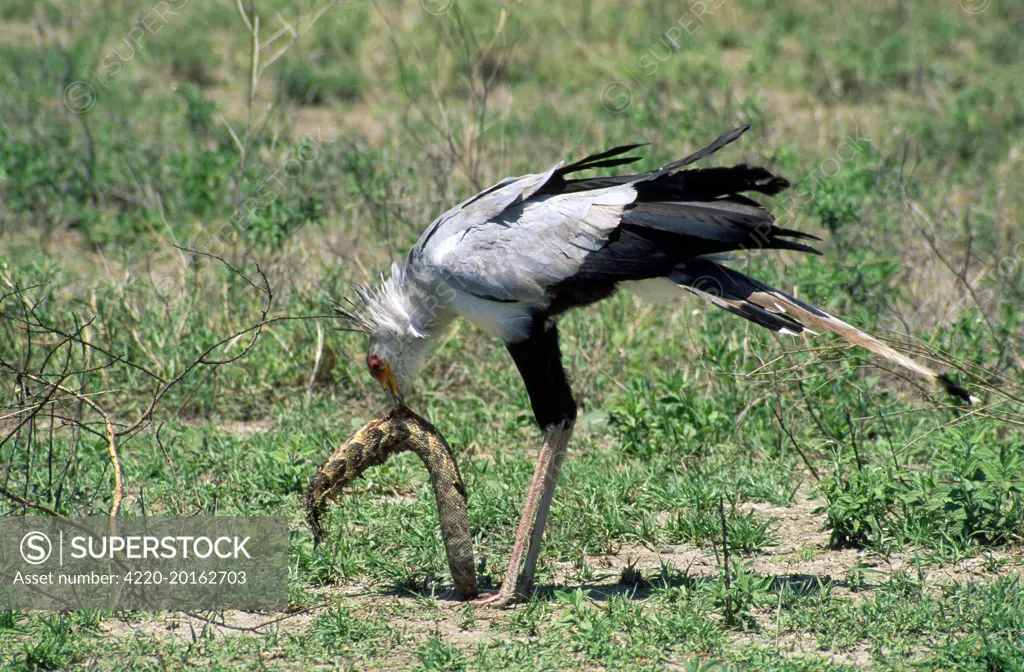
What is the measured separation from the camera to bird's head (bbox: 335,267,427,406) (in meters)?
4.52

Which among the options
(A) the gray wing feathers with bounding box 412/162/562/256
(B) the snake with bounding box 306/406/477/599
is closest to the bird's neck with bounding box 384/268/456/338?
(A) the gray wing feathers with bounding box 412/162/562/256

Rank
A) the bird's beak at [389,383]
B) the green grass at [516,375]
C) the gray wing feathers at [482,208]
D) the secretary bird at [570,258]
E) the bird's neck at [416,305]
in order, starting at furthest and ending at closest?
the bird's beak at [389,383] → the bird's neck at [416,305] → the gray wing feathers at [482,208] → the secretary bird at [570,258] → the green grass at [516,375]

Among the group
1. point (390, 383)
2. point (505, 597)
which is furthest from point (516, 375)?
point (505, 597)

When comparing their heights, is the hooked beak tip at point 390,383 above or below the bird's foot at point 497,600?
above

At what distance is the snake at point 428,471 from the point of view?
13.4 ft

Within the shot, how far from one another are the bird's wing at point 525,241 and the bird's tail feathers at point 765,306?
1.16ft

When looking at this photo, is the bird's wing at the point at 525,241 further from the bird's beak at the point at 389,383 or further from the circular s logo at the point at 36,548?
the circular s logo at the point at 36,548

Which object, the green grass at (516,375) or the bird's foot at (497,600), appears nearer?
the green grass at (516,375)

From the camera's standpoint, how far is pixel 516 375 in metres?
5.99

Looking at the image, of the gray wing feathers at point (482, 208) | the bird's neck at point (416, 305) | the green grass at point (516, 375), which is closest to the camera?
the green grass at point (516, 375)

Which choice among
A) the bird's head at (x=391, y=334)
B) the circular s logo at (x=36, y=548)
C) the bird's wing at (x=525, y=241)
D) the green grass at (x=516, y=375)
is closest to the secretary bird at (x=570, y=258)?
the bird's wing at (x=525, y=241)

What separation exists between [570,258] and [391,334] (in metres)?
0.84

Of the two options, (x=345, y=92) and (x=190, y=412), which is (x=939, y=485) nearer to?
(x=190, y=412)

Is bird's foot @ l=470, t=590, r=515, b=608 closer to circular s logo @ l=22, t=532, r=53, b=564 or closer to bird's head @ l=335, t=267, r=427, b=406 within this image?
bird's head @ l=335, t=267, r=427, b=406
